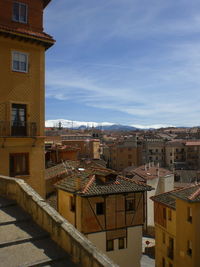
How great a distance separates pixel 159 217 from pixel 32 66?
1978 cm

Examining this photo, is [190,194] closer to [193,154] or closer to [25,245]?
[25,245]

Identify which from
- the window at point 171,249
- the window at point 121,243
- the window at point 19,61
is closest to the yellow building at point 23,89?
the window at point 19,61

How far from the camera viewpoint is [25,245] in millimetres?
7520

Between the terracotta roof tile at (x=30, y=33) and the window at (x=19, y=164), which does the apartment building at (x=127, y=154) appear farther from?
the terracotta roof tile at (x=30, y=33)

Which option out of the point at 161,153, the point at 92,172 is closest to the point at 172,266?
the point at 92,172

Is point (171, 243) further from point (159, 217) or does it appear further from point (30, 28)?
point (30, 28)

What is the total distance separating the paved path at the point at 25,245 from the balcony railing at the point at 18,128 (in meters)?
7.92

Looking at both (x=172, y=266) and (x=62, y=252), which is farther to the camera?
(x=172, y=266)

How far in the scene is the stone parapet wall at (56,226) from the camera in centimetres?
628

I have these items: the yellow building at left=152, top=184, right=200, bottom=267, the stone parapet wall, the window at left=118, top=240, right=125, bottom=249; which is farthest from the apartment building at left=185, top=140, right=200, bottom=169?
the stone parapet wall

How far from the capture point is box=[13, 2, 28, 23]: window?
17.1 meters

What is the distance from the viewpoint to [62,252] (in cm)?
720

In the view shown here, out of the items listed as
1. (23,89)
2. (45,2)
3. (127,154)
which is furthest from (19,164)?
(127,154)

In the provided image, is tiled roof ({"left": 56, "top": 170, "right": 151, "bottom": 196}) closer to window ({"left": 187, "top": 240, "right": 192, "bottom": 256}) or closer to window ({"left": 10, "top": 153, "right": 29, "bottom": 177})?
window ({"left": 10, "top": 153, "right": 29, "bottom": 177})
